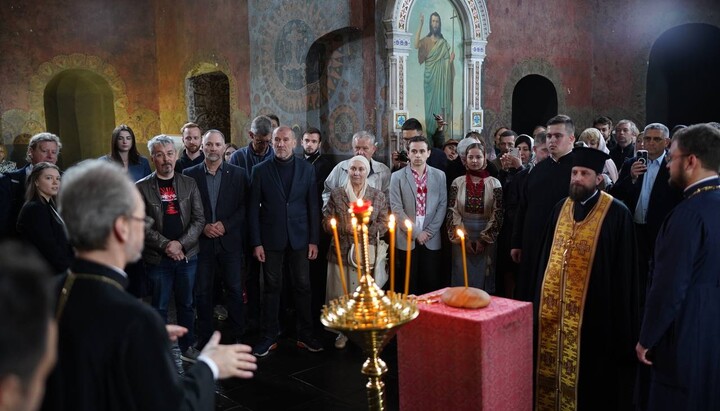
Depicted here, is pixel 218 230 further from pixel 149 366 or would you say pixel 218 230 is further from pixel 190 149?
pixel 149 366

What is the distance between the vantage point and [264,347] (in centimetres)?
501

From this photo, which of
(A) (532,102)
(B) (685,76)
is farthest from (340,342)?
(B) (685,76)

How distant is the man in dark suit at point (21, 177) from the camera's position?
470 centimetres

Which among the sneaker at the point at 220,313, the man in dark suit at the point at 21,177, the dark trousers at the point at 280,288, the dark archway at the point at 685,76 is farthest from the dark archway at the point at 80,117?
the dark archway at the point at 685,76

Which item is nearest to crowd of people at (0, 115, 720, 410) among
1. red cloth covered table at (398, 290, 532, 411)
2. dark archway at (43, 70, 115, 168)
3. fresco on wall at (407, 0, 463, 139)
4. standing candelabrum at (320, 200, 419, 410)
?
standing candelabrum at (320, 200, 419, 410)

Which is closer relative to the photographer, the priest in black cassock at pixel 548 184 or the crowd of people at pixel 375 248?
the crowd of people at pixel 375 248

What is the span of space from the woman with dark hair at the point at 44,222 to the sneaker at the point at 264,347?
1.57 meters

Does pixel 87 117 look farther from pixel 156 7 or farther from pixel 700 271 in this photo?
pixel 700 271

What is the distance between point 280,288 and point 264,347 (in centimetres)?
48

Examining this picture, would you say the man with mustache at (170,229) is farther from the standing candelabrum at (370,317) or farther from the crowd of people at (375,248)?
the standing candelabrum at (370,317)

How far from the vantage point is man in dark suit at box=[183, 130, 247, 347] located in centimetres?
494

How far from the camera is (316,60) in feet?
30.9

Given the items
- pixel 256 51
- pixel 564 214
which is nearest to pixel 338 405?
pixel 564 214

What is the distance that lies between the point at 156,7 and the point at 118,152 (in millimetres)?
9134
